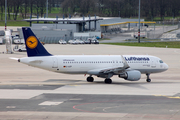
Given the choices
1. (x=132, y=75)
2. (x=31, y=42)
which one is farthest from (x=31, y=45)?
(x=132, y=75)

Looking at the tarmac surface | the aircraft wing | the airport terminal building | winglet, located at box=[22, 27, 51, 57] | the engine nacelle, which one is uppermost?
the airport terminal building

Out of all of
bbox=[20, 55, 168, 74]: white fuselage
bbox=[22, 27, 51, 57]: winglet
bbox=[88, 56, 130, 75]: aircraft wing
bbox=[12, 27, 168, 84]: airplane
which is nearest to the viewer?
bbox=[88, 56, 130, 75]: aircraft wing

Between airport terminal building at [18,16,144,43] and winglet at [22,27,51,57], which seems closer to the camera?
winglet at [22,27,51,57]

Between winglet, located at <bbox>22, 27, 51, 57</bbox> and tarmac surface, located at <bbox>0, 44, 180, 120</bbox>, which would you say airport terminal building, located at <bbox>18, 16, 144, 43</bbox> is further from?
winglet, located at <bbox>22, 27, 51, 57</bbox>

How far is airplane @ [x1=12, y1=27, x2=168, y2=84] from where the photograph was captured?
37.6m

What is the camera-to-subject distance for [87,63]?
38938 millimetres

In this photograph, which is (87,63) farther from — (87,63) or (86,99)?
(86,99)

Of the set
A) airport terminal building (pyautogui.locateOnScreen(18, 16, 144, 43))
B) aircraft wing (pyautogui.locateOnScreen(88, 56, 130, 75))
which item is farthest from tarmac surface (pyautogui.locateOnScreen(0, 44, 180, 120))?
airport terminal building (pyautogui.locateOnScreen(18, 16, 144, 43))

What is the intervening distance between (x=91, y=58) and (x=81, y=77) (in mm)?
6650

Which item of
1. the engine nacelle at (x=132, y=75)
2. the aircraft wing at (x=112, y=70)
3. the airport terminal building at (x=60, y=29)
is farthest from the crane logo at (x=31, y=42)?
the airport terminal building at (x=60, y=29)

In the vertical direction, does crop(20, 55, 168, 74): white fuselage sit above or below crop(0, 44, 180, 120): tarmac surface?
above

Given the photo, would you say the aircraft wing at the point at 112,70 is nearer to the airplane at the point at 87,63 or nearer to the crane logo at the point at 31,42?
the airplane at the point at 87,63

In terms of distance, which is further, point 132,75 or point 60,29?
point 60,29

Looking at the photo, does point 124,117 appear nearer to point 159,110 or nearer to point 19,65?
point 159,110
